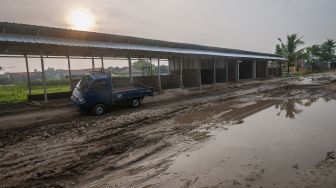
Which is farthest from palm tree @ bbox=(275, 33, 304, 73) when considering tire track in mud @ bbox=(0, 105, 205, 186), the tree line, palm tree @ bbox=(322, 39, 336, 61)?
tire track in mud @ bbox=(0, 105, 205, 186)

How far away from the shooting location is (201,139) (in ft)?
22.8

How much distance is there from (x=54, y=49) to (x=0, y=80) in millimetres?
24181

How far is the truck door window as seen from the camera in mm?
11094

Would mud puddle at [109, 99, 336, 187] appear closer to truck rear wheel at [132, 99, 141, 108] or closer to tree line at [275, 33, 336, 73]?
truck rear wheel at [132, 99, 141, 108]

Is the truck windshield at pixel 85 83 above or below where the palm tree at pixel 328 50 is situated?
below

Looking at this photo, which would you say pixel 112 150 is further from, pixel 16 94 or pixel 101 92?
pixel 16 94

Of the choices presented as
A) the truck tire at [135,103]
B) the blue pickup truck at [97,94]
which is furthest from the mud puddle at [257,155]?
the truck tire at [135,103]

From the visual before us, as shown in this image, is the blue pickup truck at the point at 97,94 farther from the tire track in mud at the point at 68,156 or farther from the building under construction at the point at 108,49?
the building under construction at the point at 108,49

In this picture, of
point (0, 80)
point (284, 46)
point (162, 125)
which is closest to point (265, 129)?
point (162, 125)

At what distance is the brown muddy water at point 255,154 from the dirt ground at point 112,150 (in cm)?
8

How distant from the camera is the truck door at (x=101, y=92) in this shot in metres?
11.1

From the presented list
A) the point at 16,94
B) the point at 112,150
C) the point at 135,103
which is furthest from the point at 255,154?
the point at 16,94

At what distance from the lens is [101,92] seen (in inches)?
444

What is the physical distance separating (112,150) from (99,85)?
574 centimetres
